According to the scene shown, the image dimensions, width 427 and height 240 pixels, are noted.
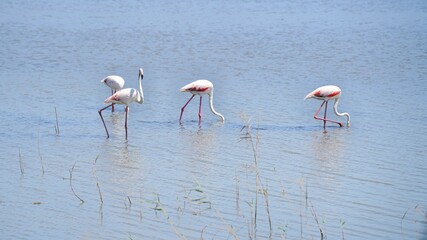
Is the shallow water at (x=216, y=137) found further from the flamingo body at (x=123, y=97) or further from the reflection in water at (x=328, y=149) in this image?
the flamingo body at (x=123, y=97)

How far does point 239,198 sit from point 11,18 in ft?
63.1

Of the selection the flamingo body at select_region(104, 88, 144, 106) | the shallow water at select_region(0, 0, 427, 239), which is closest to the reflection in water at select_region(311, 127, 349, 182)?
the shallow water at select_region(0, 0, 427, 239)

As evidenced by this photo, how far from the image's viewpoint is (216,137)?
10.4 m

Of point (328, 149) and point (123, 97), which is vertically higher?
point (123, 97)

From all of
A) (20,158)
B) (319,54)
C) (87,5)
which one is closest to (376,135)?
(20,158)

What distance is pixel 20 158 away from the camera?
8.30 meters

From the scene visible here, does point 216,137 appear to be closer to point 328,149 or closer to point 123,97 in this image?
point 123,97

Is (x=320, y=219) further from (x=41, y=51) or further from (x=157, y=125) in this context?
(x=41, y=51)

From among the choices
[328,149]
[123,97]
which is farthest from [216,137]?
[328,149]

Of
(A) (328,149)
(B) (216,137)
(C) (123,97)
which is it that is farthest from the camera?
(C) (123,97)

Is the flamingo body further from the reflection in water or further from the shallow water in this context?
the reflection in water

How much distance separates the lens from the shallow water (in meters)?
6.82

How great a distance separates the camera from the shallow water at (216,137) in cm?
682

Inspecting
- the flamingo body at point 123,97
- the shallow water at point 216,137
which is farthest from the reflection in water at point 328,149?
the flamingo body at point 123,97
